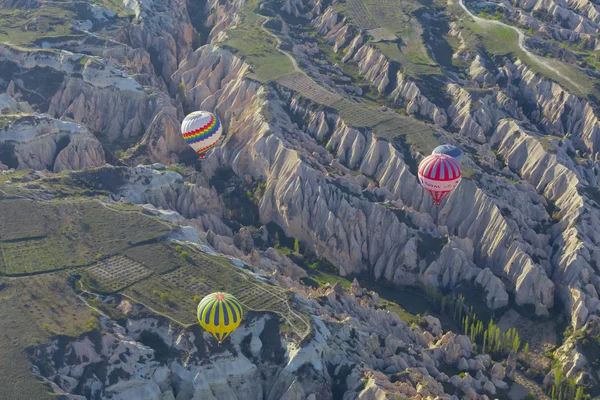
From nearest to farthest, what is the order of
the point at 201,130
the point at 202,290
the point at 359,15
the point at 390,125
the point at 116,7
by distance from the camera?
the point at 202,290 → the point at 201,130 → the point at 390,125 → the point at 359,15 → the point at 116,7

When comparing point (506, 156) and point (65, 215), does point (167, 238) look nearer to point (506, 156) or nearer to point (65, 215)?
point (65, 215)

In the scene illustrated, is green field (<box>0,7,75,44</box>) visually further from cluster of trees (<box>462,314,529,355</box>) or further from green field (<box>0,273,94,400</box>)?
cluster of trees (<box>462,314,529,355</box>)

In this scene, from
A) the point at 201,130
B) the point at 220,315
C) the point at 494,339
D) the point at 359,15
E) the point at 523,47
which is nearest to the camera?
the point at 220,315

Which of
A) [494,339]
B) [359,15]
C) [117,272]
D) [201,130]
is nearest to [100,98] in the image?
[201,130]

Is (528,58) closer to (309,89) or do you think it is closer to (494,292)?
(309,89)

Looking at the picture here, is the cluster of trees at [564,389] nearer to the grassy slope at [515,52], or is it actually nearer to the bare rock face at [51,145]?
the grassy slope at [515,52]

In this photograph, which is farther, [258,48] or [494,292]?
[258,48]

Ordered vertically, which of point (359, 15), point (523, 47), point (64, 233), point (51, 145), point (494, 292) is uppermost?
point (523, 47)
